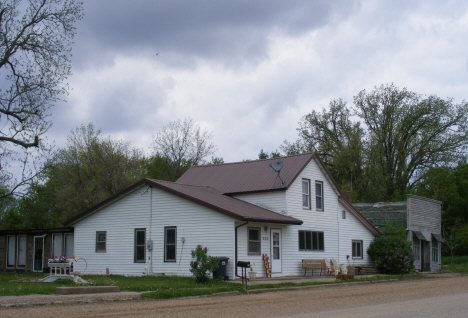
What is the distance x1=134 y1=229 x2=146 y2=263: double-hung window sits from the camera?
25234 mm

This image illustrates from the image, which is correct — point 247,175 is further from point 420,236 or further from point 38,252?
point 420,236

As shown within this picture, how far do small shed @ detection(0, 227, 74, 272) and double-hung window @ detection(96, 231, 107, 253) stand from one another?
8.02 feet

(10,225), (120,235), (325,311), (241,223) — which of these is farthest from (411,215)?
(10,225)

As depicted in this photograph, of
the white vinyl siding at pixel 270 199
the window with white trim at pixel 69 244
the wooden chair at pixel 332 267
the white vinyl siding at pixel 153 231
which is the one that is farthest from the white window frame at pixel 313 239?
the window with white trim at pixel 69 244

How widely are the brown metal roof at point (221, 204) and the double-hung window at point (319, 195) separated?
3701 mm

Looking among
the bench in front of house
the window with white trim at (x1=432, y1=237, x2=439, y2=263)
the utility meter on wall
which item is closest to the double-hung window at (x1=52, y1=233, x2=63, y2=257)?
the utility meter on wall

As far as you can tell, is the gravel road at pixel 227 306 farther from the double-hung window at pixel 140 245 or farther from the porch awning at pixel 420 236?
the porch awning at pixel 420 236

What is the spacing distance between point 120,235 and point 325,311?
16.0 metres

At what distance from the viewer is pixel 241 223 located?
893 inches

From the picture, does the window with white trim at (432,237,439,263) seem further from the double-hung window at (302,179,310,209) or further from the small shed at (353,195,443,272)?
the double-hung window at (302,179,310,209)

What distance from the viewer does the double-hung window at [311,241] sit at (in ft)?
88.5

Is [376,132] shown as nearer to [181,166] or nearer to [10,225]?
[181,166]

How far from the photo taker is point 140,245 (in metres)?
25.4

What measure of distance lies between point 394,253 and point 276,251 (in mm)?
9283
